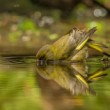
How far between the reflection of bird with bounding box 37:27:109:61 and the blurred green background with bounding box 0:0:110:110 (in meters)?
0.23

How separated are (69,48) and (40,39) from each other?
11.3 ft

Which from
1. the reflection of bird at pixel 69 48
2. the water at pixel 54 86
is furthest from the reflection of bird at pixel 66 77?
the reflection of bird at pixel 69 48

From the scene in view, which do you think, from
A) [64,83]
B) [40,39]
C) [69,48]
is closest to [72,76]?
[64,83]

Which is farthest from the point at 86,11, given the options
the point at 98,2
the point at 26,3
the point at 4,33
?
the point at 4,33

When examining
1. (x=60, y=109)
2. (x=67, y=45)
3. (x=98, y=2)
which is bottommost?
(x=60, y=109)

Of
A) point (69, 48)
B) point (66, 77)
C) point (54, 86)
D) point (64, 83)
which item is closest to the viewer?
point (54, 86)

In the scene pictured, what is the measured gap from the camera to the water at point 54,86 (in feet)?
14.1

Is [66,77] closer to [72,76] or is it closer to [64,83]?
[72,76]

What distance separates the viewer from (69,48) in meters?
6.95

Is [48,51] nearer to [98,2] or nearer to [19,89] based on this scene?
[19,89]

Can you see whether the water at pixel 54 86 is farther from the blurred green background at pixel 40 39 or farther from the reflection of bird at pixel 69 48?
the reflection of bird at pixel 69 48

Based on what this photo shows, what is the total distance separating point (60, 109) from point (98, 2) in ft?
30.7

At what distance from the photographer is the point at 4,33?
36.5 ft

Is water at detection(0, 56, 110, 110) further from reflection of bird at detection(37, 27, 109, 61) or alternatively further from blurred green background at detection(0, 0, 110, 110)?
reflection of bird at detection(37, 27, 109, 61)
